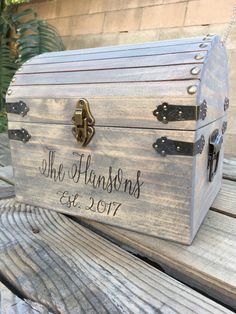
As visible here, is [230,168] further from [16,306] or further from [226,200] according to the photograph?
[16,306]

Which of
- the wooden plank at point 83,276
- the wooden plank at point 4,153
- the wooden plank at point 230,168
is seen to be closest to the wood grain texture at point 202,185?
the wooden plank at point 83,276

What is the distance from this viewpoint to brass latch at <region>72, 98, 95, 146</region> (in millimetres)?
989

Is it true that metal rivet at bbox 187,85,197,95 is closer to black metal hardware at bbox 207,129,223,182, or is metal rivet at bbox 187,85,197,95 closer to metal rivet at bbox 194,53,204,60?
metal rivet at bbox 194,53,204,60

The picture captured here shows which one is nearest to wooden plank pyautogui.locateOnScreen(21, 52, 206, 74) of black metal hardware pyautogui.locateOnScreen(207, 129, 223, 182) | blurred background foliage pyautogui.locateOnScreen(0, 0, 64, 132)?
black metal hardware pyautogui.locateOnScreen(207, 129, 223, 182)

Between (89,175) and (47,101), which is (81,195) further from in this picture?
(47,101)

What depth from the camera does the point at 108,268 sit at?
31.2 inches

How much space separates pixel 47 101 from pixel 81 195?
0.33 m

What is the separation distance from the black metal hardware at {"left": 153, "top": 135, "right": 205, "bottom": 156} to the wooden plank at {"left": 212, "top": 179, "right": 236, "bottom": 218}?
1.02 ft

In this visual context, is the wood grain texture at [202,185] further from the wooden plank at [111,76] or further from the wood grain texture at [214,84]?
the wooden plank at [111,76]

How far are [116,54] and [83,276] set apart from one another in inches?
27.2

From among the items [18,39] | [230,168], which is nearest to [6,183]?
[230,168]

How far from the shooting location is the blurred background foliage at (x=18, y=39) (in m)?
3.05

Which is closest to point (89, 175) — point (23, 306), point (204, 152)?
point (204, 152)

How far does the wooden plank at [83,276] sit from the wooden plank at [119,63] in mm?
518
